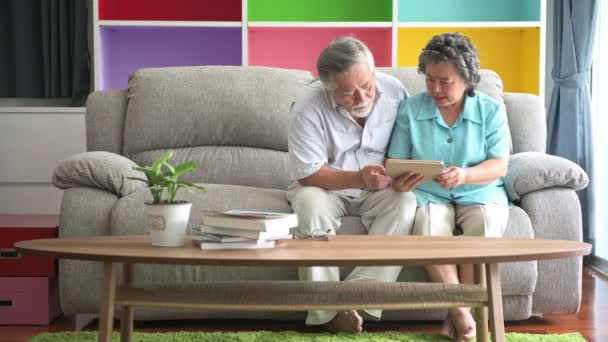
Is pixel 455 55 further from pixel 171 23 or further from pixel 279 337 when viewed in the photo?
pixel 171 23

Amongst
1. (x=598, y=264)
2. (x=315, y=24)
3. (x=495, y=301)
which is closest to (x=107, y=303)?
(x=495, y=301)

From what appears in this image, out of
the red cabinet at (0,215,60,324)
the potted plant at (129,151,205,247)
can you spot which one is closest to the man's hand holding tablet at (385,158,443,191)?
the potted plant at (129,151,205,247)

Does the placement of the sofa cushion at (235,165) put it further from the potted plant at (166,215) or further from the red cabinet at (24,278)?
the potted plant at (166,215)

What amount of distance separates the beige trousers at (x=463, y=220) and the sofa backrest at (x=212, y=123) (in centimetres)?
65

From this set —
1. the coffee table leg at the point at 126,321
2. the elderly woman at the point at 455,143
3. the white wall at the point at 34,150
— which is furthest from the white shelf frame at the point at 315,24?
the coffee table leg at the point at 126,321

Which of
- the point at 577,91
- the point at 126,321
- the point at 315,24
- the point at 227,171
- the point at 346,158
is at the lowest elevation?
the point at 126,321

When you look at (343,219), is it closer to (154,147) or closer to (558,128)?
(154,147)

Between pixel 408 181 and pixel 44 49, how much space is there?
259 cm

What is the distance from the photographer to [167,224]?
2.04 m

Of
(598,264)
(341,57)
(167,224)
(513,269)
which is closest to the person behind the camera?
Result: (167,224)

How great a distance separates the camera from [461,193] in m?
2.81

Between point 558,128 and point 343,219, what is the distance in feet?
6.14

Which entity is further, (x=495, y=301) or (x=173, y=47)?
(x=173, y=47)

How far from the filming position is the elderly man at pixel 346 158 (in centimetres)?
265
